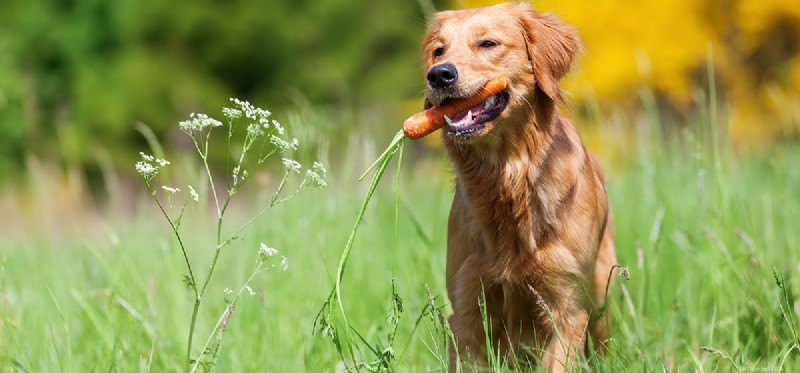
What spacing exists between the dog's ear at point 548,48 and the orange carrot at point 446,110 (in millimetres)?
203

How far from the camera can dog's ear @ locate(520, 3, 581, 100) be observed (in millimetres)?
3594

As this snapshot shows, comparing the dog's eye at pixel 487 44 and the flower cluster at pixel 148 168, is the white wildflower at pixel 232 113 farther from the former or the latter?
the dog's eye at pixel 487 44

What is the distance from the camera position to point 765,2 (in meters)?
12.9

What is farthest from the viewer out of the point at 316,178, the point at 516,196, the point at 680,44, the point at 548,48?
the point at 680,44

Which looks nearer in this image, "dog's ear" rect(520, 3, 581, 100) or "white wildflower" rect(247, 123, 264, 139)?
"white wildflower" rect(247, 123, 264, 139)

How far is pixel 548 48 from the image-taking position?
3.64 metres

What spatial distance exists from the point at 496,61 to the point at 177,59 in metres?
19.8

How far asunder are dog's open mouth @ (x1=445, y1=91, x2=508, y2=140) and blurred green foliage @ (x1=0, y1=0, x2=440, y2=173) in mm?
14792

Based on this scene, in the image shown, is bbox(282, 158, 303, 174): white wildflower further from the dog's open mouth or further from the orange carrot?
the dog's open mouth

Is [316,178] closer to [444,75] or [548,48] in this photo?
[444,75]

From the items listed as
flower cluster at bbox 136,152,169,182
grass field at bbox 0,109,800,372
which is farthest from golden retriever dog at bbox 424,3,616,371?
flower cluster at bbox 136,152,169,182

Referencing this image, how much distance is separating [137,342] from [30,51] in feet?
58.0

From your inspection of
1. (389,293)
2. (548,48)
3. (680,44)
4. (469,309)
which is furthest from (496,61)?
(680,44)

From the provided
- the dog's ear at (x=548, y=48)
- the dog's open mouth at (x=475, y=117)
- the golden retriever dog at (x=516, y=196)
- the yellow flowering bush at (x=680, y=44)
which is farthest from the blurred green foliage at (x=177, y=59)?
the dog's open mouth at (x=475, y=117)
